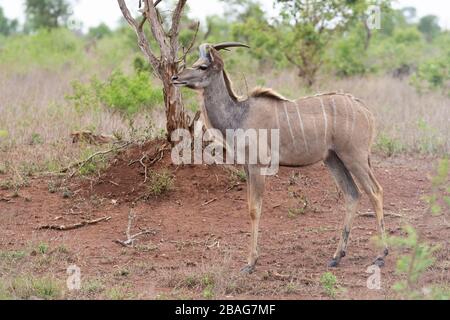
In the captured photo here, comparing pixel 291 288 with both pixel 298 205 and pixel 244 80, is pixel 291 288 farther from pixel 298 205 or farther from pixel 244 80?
pixel 244 80

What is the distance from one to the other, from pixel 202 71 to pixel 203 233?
1980mm

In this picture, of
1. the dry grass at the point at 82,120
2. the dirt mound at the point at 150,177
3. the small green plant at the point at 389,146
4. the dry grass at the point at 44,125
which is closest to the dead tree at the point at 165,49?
the dirt mound at the point at 150,177

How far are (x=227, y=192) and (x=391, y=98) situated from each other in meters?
6.91

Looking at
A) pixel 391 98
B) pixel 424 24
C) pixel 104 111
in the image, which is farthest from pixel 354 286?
pixel 424 24

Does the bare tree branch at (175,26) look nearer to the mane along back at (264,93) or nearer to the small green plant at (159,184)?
the small green plant at (159,184)

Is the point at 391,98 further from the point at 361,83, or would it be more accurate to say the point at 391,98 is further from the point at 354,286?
the point at 354,286

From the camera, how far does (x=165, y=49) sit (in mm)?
8875

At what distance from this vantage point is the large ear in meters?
7.35

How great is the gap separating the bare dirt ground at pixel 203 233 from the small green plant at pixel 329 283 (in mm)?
51

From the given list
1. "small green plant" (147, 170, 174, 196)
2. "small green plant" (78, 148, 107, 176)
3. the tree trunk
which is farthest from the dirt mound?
the tree trunk

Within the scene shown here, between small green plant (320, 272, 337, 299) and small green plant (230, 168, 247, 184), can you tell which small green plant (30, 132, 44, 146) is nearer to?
small green plant (230, 168, 247, 184)

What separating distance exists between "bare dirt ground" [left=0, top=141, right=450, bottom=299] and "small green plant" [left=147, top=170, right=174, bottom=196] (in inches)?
2.7

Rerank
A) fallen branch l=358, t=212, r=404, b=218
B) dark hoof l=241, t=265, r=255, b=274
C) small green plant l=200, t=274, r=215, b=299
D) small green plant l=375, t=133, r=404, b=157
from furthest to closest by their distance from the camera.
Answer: small green plant l=375, t=133, r=404, b=157
fallen branch l=358, t=212, r=404, b=218
dark hoof l=241, t=265, r=255, b=274
small green plant l=200, t=274, r=215, b=299
